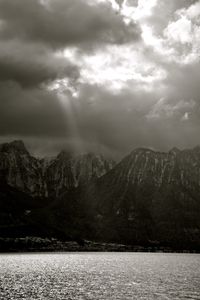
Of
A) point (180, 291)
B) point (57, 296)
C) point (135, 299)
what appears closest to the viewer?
point (135, 299)

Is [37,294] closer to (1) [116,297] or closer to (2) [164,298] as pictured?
(1) [116,297]

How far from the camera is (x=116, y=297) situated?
167 meters

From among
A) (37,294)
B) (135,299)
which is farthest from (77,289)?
(135,299)

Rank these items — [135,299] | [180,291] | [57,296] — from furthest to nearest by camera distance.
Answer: [180,291] → [57,296] → [135,299]

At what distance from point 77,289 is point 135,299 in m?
38.7

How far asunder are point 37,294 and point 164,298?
149 feet

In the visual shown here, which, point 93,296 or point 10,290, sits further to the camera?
point 10,290

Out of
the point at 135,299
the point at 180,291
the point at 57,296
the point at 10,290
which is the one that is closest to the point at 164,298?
the point at 135,299

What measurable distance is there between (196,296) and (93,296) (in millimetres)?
35340

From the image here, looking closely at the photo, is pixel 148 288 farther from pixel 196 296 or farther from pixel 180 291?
pixel 196 296

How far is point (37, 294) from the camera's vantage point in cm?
17512

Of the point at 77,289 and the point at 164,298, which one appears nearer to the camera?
the point at 164,298

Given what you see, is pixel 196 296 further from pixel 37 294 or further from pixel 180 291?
pixel 37 294

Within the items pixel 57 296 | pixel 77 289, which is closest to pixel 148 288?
pixel 77 289
